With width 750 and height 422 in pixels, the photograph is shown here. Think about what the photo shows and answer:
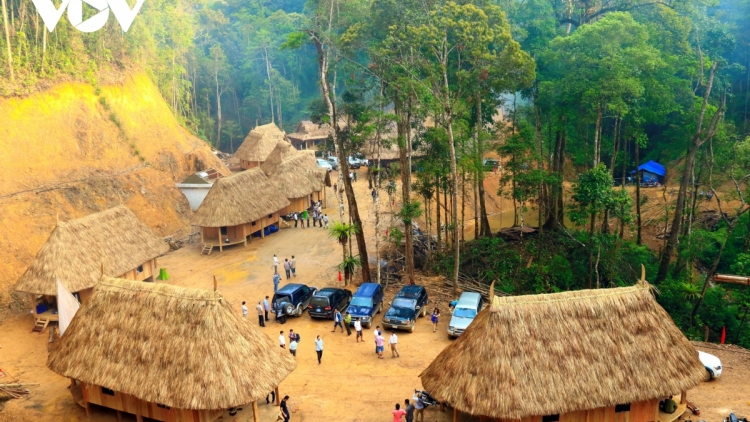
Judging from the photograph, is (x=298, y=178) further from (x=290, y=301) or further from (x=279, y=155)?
(x=290, y=301)

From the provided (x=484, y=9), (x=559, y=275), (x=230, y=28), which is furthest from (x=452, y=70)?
(x=230, y=28)

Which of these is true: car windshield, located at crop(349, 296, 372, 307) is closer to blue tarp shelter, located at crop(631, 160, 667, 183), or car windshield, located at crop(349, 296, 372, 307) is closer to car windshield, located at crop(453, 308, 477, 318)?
car windshield, located at crop(453, 308, 477, 318)

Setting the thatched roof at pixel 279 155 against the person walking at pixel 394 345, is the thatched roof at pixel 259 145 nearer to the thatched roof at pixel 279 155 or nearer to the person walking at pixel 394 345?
the thatched roof at pixel 279 155

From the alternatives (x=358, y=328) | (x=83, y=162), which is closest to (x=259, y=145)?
(x=83, y=162)

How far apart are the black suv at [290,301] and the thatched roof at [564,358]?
9.39m

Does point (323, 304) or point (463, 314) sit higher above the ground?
point (323, 304)

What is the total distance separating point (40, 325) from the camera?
2384 centimetres

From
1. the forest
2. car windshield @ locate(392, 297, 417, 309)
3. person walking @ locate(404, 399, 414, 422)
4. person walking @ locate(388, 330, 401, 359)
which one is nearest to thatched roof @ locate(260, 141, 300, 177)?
the forest

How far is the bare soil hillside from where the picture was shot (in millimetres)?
30156

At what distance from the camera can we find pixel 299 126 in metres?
63.6

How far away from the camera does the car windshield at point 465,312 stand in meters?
22.8

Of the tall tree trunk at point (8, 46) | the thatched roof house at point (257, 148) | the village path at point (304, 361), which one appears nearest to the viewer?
the village path at point (304, 361)

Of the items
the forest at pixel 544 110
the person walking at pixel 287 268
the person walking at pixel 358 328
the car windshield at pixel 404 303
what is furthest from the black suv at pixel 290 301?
the forest at pixel 544 110

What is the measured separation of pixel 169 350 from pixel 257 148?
37574 mm
